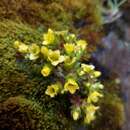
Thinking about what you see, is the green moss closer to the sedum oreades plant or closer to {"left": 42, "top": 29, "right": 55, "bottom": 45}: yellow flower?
the sedum oreades plant

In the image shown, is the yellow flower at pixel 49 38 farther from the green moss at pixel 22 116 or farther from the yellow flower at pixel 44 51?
the green moss at pixel 22 116

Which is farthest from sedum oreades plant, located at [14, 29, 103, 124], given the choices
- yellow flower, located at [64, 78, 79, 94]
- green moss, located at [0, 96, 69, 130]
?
green moss, located at [0, 96, 69, 130]

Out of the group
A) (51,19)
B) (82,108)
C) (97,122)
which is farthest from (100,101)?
(51,19)

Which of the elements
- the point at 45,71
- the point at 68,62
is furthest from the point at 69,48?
the point at 45,71

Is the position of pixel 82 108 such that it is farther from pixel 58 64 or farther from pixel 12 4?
pixel 12 4

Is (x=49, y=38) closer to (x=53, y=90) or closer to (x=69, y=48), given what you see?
(x=69, y=48)

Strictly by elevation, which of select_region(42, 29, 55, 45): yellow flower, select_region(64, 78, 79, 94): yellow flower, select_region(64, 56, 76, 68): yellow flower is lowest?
select_region(64, 78, 79, 94): yellow flower

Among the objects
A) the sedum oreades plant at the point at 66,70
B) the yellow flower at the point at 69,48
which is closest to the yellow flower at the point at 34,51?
the sedum oreades plant at the point at 66,70
